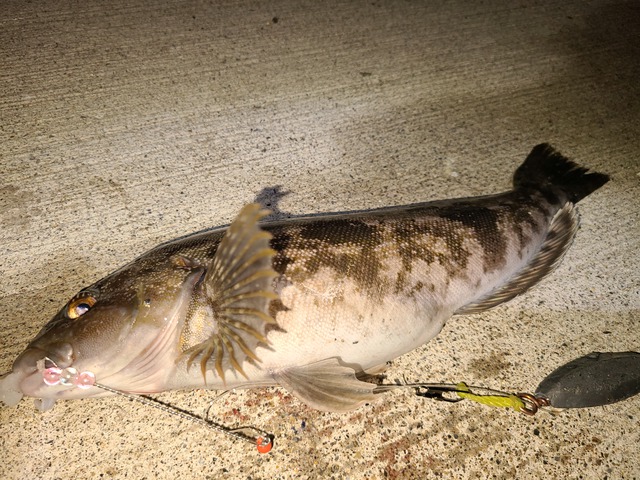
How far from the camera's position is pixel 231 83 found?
3838 mm

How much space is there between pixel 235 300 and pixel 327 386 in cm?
60

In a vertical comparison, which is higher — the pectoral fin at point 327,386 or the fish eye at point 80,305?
the fish eye at point 80,305

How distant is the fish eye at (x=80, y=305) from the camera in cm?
198

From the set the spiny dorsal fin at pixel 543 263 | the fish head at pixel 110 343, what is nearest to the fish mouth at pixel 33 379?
the fish head at pixel 110 343

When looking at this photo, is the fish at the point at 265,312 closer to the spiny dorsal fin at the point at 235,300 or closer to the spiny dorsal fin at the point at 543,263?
the spiny dorsal fin at the point at 235,300

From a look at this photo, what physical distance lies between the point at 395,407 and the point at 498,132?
259 cm

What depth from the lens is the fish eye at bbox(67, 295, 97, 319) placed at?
78.0 inches

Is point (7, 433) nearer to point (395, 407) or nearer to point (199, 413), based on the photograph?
point (199, 413)


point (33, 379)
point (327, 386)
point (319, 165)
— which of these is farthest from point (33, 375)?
point (319, 165)

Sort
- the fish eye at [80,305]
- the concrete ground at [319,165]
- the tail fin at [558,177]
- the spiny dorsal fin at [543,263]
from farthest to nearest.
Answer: the tail fin at [558,177] → the spiny dorsal fin at [543,263] → the concrete ground at [319,165] → the fish eye at [80,305]

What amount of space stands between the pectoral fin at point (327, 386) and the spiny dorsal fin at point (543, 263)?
80cm

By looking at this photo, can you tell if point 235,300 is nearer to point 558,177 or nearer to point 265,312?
point 265,312

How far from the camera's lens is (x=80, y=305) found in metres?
1.99

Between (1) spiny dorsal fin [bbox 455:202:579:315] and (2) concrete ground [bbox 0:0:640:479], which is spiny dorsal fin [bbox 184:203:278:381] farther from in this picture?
(1) spiny dorsal fin [bbox 455:202:579:315]
